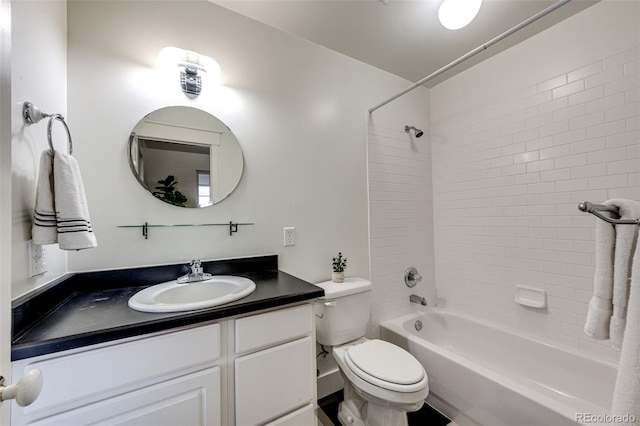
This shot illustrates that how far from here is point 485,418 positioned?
1344mm

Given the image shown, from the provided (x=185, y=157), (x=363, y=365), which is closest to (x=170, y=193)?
(x=185, y=157)

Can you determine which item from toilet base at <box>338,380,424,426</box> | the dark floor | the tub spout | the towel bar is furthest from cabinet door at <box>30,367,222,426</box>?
the tub spout

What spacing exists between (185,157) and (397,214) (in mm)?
1621

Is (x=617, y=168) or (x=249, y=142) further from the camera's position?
(x=249, y=142)

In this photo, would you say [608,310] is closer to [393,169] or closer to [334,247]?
[334,247]

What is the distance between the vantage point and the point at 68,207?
85cm

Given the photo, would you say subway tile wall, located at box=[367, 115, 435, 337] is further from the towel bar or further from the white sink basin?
the towel bar

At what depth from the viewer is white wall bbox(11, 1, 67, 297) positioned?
746 millimetres

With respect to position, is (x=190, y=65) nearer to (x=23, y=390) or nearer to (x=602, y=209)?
(x=23, y=390)

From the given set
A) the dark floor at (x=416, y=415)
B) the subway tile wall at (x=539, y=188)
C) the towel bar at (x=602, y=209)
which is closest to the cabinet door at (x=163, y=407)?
the dark floor at (x=416, y=415)

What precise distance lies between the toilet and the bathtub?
35cm

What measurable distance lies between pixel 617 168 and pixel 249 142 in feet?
6.95

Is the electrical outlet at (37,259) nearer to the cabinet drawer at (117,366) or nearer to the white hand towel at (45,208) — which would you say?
the white hand towel at (45,208)

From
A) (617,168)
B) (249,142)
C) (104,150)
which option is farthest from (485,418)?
(104,150)
